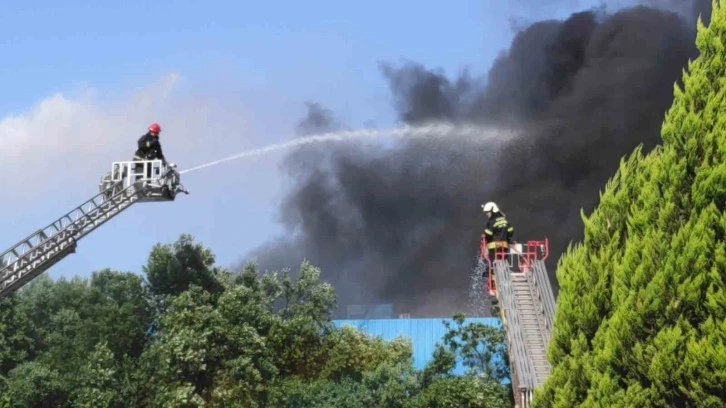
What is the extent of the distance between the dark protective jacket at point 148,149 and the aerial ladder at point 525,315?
31.9 ft

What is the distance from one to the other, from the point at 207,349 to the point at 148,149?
24.3ft

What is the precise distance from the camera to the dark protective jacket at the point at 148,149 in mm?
25125

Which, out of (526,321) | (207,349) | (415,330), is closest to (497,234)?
(526,321)

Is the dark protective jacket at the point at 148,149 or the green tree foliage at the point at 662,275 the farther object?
the dark protective jacket at the point at 148,149

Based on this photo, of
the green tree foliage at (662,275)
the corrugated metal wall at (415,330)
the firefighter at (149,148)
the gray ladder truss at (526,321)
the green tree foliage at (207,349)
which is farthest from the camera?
the corrugated metal wall at (415,330)

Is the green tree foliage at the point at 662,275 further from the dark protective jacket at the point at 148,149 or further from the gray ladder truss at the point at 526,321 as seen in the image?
the dark protective jacket at the point at 148,149

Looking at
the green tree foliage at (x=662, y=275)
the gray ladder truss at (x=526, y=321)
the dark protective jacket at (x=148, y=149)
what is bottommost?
the green tree foliage at (x=662, y=275)

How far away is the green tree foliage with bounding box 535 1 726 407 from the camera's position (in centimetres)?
953

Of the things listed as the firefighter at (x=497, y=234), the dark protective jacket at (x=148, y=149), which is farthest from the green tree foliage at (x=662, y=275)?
the dark protective jacket at (x=148, y=149)

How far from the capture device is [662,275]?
9.82m

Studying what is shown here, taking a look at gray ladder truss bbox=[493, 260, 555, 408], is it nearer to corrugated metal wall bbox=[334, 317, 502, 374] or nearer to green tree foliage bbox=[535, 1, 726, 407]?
green tree foliage bbox=[535, 1, 726, 407]

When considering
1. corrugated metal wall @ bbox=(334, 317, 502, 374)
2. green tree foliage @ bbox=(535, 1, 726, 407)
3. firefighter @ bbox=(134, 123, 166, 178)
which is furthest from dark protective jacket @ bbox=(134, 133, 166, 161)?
green tree foliage @ bbox=(535, 1, 726, 407)

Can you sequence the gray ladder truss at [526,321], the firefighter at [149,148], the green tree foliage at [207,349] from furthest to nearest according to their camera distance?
the green tree foliage at [207,349] → the firefighter at [149,148] → the gray ladder truss at [526,321]

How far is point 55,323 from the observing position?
105ft
